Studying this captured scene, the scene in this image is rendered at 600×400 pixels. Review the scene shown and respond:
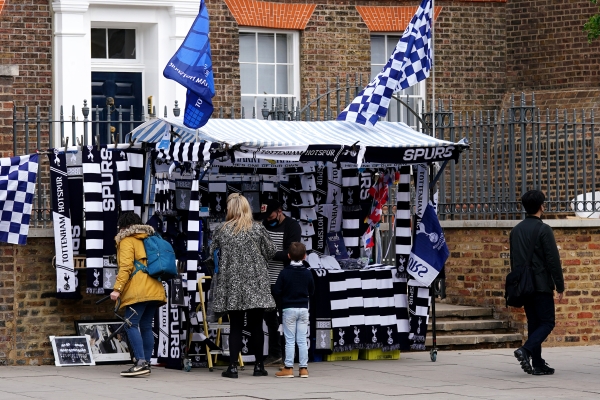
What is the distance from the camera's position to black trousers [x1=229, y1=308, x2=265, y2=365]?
37.3ft

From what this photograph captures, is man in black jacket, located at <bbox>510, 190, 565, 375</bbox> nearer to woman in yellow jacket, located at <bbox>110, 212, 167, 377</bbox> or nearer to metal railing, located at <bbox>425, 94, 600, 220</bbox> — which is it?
metal railing, located at <bbox>425, 94, 600, 220</bbox>

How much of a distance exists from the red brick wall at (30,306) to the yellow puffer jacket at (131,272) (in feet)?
4.52

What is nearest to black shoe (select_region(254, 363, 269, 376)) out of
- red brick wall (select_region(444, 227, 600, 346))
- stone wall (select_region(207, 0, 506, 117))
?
red brick wall (select_region(444, 227, 600, 346))

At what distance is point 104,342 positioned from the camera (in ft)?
41.3

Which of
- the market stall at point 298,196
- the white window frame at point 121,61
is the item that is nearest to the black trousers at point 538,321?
the market stall at point 298,196

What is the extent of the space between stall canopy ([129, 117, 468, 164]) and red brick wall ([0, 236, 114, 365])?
1.64 meters

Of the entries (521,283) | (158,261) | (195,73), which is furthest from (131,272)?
(521,283)

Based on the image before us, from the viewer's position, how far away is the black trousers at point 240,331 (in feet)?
37.3

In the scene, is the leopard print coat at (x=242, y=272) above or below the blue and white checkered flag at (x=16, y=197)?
below

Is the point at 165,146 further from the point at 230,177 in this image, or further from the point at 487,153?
the point at 487,153

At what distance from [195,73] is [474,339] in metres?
5.08

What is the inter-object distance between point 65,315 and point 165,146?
223 cm

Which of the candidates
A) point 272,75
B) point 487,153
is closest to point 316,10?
point 272,75

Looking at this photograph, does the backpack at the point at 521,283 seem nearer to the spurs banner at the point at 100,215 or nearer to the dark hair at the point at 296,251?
the dark hair at the point at 296,251
